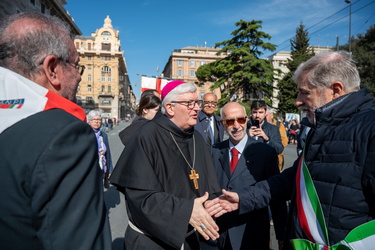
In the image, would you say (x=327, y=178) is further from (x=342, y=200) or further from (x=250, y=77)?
(x=250, y=77)

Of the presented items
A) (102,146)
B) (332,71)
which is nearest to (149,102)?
(102,146)

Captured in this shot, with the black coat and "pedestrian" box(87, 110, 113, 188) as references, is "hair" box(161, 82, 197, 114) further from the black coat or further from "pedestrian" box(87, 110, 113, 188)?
"pedestrian" box(87, 110, 113, 188)

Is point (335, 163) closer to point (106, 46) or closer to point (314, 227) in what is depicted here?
point (314, 227)

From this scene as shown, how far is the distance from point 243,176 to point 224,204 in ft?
1.78

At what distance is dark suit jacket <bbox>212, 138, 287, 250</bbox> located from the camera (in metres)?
2.69

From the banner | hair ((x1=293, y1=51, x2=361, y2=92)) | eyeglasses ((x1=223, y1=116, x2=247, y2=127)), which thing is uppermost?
the banner

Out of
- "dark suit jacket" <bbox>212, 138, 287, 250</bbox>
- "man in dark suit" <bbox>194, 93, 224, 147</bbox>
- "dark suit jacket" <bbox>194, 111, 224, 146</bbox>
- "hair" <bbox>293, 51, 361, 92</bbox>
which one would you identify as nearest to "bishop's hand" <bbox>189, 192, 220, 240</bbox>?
"dark suit jacket" <bbox>212, 138, 287, 250</bbox>

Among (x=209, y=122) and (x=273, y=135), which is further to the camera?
(x=209, y=122)

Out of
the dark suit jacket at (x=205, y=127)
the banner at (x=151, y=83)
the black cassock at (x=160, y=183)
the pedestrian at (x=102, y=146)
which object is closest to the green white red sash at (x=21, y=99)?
the black cassock at (x=160, y=183)

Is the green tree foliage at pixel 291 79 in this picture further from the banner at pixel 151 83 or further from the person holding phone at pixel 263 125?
the person holding phone at pixel 263 125

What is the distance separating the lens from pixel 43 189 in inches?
34.4

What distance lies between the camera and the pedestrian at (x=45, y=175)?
88 centimetres

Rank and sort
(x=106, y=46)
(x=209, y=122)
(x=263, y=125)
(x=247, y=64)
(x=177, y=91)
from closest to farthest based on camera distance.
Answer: (x=177, y=91) → (x=263, y=125) → (x=209, y=122) → (x=247, y=64) → (x=106, y=46)

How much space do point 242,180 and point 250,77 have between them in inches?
1190
